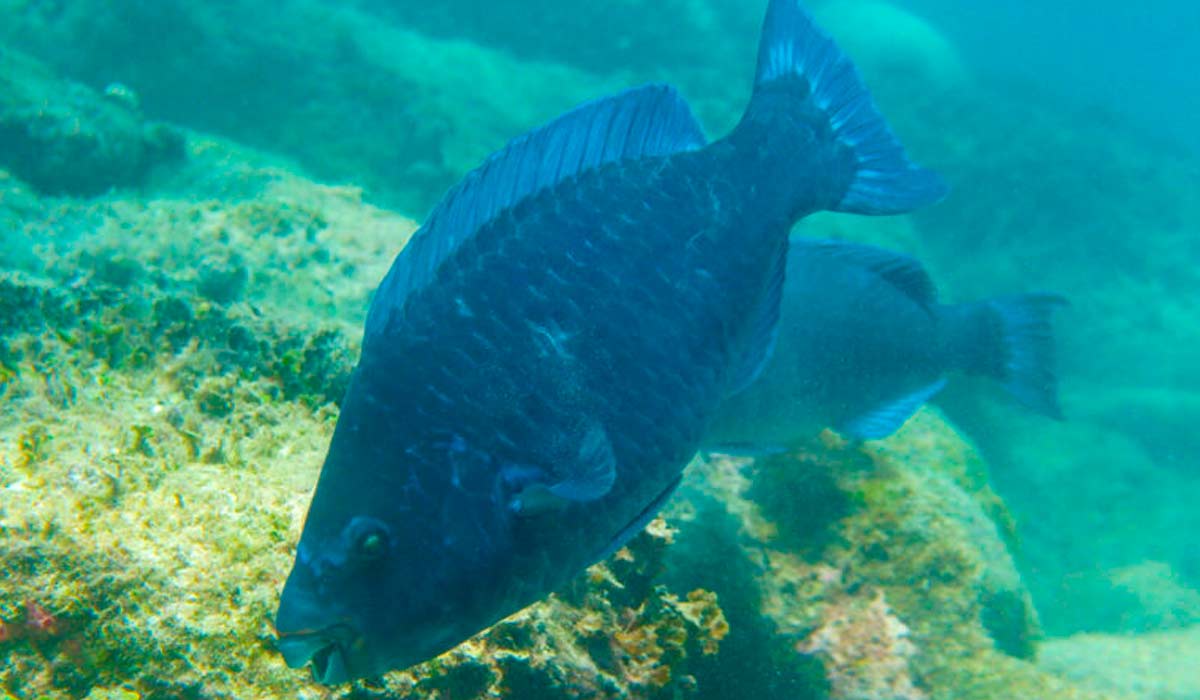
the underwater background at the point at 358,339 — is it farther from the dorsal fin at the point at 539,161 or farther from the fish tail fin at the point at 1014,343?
the dorsal fin at the point at 539,161

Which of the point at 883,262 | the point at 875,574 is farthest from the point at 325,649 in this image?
the point at 875,574

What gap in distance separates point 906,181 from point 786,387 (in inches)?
56.4

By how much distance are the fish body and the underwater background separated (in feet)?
3.02

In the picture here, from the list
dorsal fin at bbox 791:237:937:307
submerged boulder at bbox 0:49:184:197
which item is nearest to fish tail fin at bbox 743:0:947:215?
dorsal fin at bbox 791:237:937:307

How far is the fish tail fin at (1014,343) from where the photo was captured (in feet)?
13.3

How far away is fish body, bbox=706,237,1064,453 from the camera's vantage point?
3.58m

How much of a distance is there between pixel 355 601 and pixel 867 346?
3.20m

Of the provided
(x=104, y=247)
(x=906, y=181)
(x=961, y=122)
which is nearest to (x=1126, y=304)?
(x=961, y=122)

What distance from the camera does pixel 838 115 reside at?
2383mm

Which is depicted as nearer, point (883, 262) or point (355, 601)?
point (355, 601)

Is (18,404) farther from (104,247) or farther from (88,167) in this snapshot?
(88,167)

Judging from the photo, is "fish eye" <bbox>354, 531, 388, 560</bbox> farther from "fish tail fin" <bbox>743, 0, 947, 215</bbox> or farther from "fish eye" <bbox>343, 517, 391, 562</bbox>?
"fish tail fin" <bbox>743, 0, 947, 215</bbox>

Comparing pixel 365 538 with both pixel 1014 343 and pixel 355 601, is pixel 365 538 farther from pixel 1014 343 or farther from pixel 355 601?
pixel 1014 343

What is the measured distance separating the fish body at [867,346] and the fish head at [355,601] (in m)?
2.22
